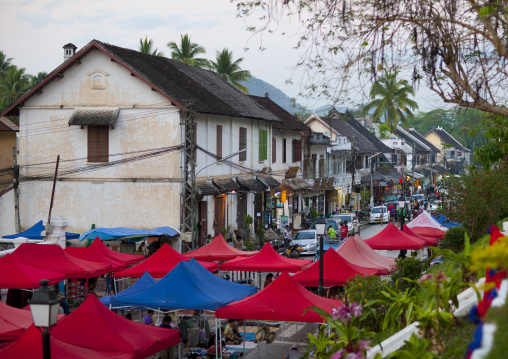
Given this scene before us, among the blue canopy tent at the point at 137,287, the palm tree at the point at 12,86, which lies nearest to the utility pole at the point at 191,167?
the blue canopy tent at the point at 137,287

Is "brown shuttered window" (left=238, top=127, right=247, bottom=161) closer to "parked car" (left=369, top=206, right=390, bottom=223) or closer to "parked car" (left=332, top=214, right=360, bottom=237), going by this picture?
"parked car" (left=332, top=214, right=360, bottom=237)

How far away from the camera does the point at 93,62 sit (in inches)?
1270

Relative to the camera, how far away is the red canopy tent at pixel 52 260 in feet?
61.9

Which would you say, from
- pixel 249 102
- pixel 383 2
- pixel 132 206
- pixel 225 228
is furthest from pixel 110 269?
pixel 249 102

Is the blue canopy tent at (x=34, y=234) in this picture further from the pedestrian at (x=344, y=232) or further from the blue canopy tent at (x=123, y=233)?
the pedestrian at (x=344, y=232)

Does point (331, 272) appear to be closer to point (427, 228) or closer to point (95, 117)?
point (427, 228)

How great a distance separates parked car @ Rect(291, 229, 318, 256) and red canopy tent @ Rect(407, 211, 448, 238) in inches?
227

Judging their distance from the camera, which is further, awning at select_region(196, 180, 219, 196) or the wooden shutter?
the wooden shutter

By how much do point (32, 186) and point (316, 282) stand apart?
2019 centimetres

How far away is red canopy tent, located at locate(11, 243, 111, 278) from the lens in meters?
18.9

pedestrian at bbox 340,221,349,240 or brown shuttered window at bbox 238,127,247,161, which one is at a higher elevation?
Answer: brown shuttered window at bbox 238,127,247,161

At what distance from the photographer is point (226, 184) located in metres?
35.8

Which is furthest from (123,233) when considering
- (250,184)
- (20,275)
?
(250,184)

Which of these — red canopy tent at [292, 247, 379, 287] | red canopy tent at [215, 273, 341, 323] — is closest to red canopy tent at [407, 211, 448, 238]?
red canopy tent at [292, 247, 379, 287]
